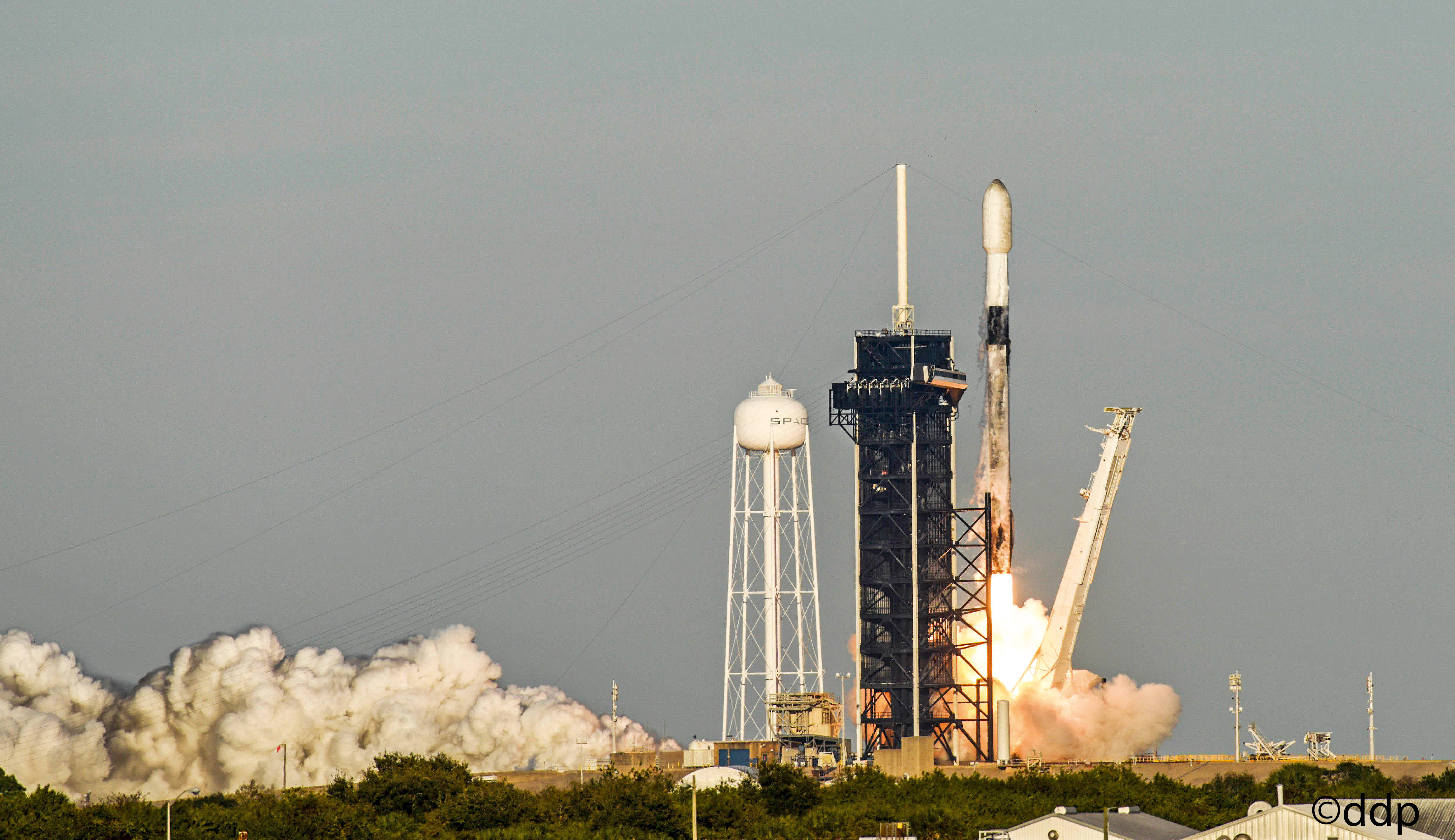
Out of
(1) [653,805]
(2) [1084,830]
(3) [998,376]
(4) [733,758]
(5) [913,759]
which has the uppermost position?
(3) [998,376]

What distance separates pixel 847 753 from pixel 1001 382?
24.5m

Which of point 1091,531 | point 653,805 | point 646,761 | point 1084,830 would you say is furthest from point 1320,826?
point 646,761

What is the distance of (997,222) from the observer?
141m

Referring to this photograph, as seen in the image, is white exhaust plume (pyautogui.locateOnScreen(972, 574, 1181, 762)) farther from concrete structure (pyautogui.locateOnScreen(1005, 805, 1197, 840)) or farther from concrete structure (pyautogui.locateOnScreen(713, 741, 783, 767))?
concrete structure (pyautogui.locateOnScreen(1005, 805, 1197, 840))

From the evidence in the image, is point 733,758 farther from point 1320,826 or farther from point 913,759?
point 1320,826

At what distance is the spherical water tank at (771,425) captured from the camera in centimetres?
14800

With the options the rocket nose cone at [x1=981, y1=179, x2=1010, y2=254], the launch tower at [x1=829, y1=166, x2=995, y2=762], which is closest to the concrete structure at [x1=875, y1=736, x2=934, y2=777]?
the launch tower at [x1=829, y1=166, x2=995, y2=762]

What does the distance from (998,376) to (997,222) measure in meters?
9.21

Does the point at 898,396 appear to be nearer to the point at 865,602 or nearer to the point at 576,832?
the point at 865,602

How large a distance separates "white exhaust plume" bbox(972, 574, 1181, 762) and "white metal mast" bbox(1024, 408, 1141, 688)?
3.05 m

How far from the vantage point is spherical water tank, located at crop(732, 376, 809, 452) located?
148 metres

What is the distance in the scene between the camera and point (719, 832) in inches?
4235

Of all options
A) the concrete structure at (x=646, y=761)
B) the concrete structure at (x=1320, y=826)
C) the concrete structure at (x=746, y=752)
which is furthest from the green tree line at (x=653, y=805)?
the concrete structure at (x=1320, y=826)

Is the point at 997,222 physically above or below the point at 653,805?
above
